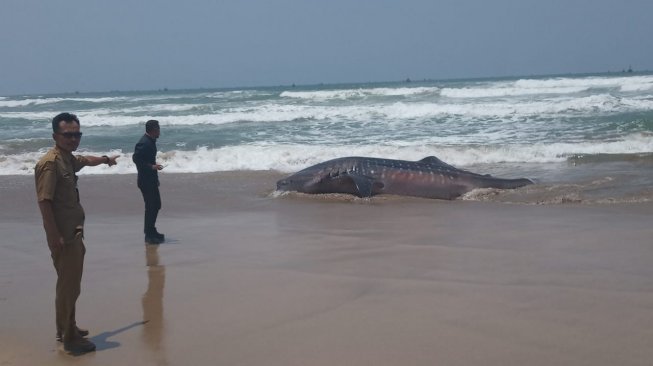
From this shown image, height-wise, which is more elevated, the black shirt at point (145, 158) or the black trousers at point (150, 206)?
the black shirt at point (145, 158)

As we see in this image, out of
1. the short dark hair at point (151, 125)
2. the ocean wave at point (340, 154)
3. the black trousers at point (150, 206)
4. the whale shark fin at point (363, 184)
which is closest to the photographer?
the short dark hair at point (151, 125)

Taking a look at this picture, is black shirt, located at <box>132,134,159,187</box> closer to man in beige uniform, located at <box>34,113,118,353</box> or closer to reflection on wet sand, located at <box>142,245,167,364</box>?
reflection on wet sand, located at <box>142,245,167,364</box>

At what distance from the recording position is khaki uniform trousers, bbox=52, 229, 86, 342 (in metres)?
3.73

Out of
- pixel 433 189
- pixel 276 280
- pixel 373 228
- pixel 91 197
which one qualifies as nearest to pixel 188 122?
pixel 91 197

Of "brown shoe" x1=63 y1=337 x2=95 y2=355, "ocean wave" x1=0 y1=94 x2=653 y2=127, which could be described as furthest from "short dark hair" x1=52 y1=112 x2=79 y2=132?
"ocean wave" x1=0 y1=94 x2=653 y2=127

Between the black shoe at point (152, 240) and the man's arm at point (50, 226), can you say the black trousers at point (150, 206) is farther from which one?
the man's arm at point (50, 226)

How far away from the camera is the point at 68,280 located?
3777 millimetres

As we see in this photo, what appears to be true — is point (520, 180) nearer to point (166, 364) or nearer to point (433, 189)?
point (433, 189)

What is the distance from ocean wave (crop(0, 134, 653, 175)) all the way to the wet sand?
516 centimetres

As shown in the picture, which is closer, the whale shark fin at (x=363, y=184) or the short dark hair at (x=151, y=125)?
the short dark hair at (x=151, y=125)

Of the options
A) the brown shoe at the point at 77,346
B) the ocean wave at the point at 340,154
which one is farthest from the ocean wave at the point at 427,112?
the brown shoe at the point at 77,346

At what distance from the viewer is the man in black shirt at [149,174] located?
21.5 feet

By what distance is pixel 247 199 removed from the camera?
31.0 feet

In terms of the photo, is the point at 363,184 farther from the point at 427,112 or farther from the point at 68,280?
the point at 427,112
